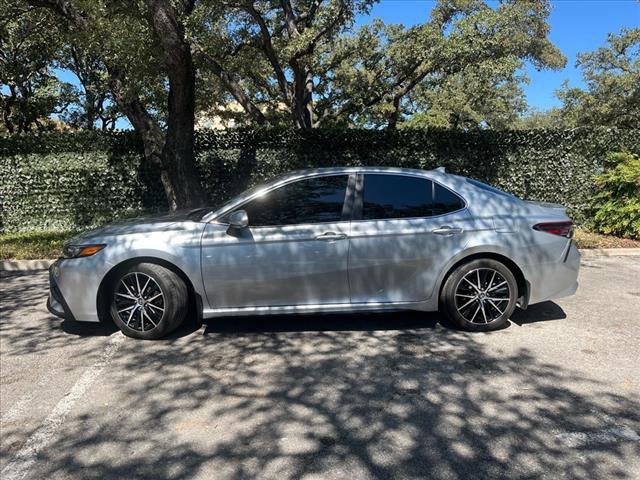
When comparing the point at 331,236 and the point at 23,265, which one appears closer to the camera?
the point at 331,236

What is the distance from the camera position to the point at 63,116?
69.2 feet

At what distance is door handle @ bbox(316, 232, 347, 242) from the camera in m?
4.52

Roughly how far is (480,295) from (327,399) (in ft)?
6.57

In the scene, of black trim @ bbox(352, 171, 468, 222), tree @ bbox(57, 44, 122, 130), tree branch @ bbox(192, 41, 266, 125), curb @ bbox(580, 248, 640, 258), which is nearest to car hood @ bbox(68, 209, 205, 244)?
black trim @ bbox(352, 171, 468, 222)

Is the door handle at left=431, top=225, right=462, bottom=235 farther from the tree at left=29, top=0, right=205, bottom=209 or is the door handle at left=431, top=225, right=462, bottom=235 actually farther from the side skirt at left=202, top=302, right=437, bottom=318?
the tree at left=29, top=0, right=205, bottom=209

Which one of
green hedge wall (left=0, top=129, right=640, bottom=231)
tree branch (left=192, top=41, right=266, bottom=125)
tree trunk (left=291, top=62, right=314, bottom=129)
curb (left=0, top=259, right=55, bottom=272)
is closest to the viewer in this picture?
curb (left=0, top=259, right=55, bottom=272)

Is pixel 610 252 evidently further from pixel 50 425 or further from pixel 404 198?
pixel 50 425

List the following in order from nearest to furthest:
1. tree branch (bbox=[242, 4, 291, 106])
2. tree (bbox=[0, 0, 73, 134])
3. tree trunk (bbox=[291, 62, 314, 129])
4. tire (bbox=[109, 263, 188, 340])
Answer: tire (bbox=[109, 263, 188, 340]), tree branch (bbox=[242, 4, 291, 106]), tree trunk (bbox=[291, 62, 314, 129]), tree (bbox=[0, 0, 73, 134])

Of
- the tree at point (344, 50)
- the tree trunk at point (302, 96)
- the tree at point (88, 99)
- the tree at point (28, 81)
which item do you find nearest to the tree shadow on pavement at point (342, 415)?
the tree at point (344, 50)

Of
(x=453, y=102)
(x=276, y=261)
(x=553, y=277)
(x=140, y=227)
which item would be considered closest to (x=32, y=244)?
(x=140, y=227)

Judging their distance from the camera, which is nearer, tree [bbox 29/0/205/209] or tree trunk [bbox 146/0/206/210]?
tree trunk [bbox 146/0/206/210]

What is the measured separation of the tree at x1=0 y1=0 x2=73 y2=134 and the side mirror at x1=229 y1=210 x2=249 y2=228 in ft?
36.9

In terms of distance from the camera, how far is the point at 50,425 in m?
3.26

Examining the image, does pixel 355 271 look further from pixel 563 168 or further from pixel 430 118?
pixel 430 118
